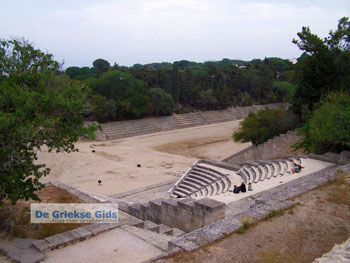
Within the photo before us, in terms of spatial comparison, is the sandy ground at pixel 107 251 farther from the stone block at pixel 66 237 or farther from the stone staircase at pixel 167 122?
the stone staircase at pixel 167 122

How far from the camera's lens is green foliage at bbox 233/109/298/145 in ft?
83.1

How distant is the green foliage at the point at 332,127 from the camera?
53.9ft

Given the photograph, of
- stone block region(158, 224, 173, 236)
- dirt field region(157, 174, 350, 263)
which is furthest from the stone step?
stone block region(158, 224, 173, 236)

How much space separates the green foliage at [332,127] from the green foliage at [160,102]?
28379mm

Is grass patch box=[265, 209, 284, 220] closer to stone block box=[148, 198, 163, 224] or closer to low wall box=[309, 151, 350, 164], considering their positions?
stone block box=[148, 198, 163, 224]

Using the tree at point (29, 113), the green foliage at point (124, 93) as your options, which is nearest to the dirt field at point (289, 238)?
the tree at point (29, 113)

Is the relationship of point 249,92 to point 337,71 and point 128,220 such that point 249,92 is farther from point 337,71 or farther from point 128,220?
point 128,220

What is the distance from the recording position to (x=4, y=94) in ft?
26.9

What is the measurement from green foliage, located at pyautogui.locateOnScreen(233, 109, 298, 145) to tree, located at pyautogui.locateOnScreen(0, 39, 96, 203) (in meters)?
18.0

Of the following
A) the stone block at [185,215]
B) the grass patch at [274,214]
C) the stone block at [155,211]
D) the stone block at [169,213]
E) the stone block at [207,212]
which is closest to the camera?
the grass patch at [274,214]

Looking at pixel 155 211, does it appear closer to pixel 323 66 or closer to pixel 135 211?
pixel 135 211

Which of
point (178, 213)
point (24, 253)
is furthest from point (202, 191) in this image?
point (24, 253)

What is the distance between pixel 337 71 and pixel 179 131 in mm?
22329

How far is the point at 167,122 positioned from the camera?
151 feet
